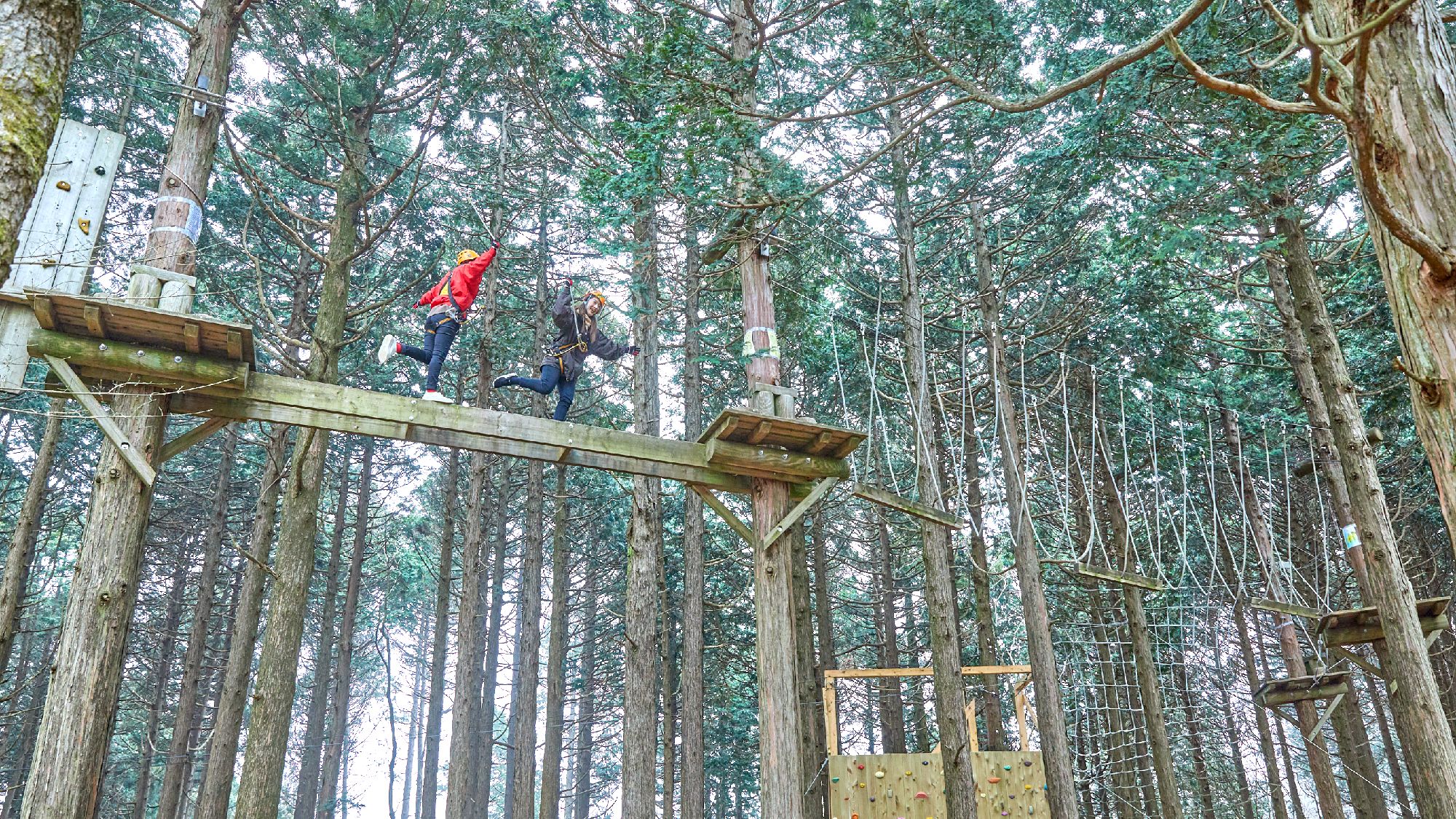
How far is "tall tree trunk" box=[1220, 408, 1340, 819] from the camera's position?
10195 millimetres

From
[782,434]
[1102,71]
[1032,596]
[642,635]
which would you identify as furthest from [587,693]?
[1102,71]

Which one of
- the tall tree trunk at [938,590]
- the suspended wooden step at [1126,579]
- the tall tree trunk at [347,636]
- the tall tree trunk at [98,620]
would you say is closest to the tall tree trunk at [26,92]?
the tall tree trunk at [98,620]

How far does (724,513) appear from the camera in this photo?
5.63 meters

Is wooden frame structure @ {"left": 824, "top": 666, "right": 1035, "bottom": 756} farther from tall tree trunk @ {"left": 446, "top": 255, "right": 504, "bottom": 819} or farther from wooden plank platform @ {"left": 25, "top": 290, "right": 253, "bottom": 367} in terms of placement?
wooden plank platform @ {"left": 25, "top": 290, "right": 253, "bottom": 367}

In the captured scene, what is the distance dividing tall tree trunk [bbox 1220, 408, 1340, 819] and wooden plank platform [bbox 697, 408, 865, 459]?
21.4 ft

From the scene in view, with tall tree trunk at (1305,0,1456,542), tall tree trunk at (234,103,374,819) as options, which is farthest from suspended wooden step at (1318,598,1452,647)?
tall tree trunk at (234,103,374,819)

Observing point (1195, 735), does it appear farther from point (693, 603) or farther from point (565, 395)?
point (565, 395)

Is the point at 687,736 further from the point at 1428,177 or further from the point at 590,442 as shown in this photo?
the point at 1428,177

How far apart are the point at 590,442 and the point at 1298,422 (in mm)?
11749

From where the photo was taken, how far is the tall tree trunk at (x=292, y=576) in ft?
21.4

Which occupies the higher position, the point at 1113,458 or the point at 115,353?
the point at 1113,458

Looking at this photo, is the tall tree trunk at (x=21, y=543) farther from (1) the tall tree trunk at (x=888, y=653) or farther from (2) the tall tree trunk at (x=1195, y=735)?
(2) the tall tree trunk at (x=1195, y=735)

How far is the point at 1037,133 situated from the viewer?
393 inches

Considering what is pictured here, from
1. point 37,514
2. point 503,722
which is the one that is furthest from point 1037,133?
point 503,722
